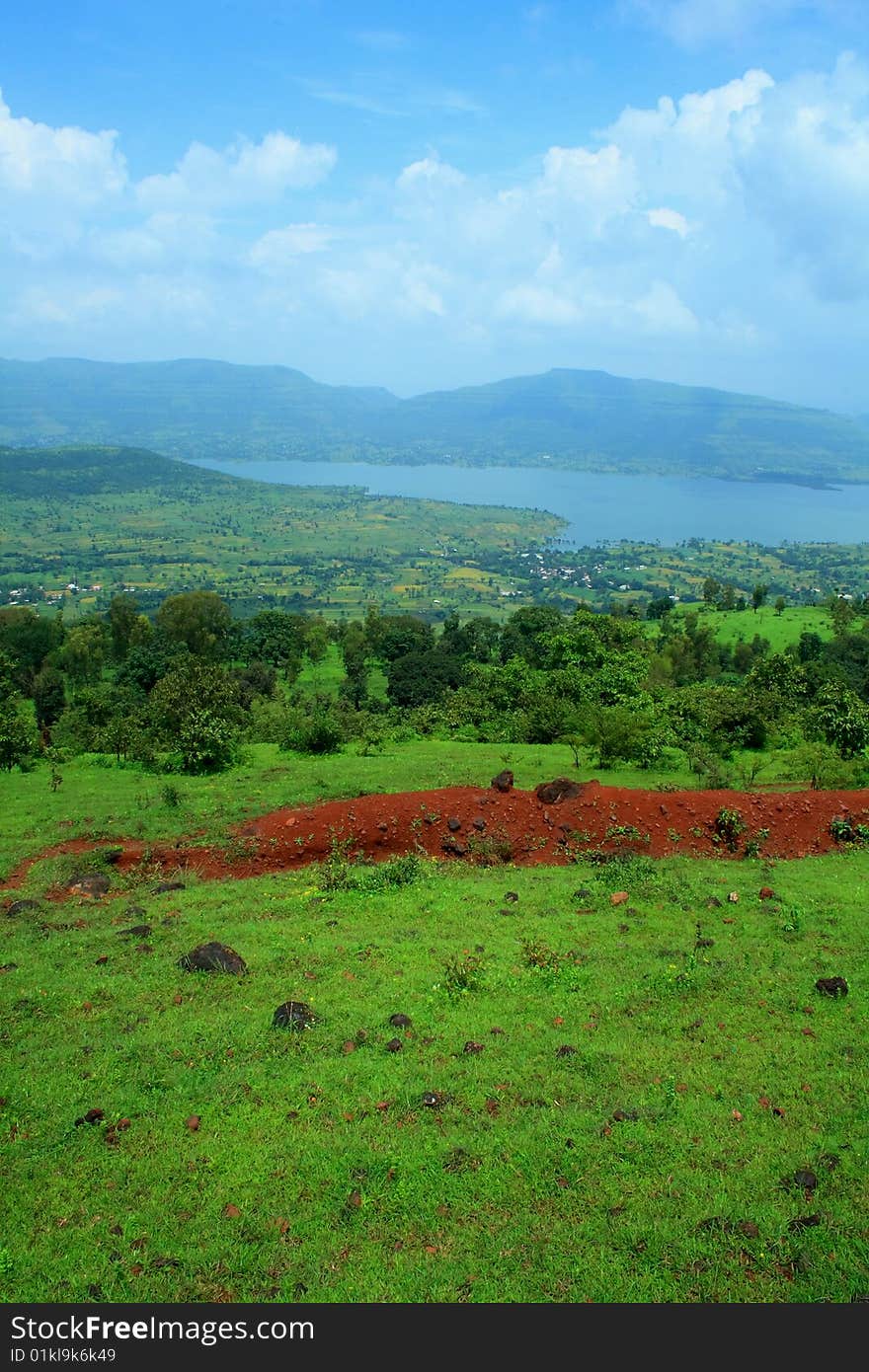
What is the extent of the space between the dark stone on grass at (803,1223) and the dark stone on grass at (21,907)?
543 inches

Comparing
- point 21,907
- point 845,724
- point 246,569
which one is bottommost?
point 21,907

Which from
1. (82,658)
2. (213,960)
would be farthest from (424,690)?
(213,960)

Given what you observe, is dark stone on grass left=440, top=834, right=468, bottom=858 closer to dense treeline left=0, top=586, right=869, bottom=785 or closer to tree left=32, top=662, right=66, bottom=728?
dense treeline left=0, top=586, right=869, bottom=785

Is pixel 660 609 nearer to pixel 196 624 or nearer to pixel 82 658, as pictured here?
pixel 196 624

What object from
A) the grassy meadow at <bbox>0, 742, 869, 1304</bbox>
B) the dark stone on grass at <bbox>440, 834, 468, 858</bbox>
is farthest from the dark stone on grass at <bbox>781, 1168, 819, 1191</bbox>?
the dark stone on grass at <bbox>440, 834, 468, 858</bbox>

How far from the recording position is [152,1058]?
34.5ft

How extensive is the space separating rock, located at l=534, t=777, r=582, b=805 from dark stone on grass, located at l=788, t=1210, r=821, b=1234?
13.0m

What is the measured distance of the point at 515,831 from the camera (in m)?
19.8

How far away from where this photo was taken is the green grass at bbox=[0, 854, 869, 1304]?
24.2 ft

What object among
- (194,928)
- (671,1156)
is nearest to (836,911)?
(671,1156)

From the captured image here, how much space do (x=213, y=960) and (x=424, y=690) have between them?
44252 millimetres

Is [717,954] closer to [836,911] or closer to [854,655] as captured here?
[836,911]
